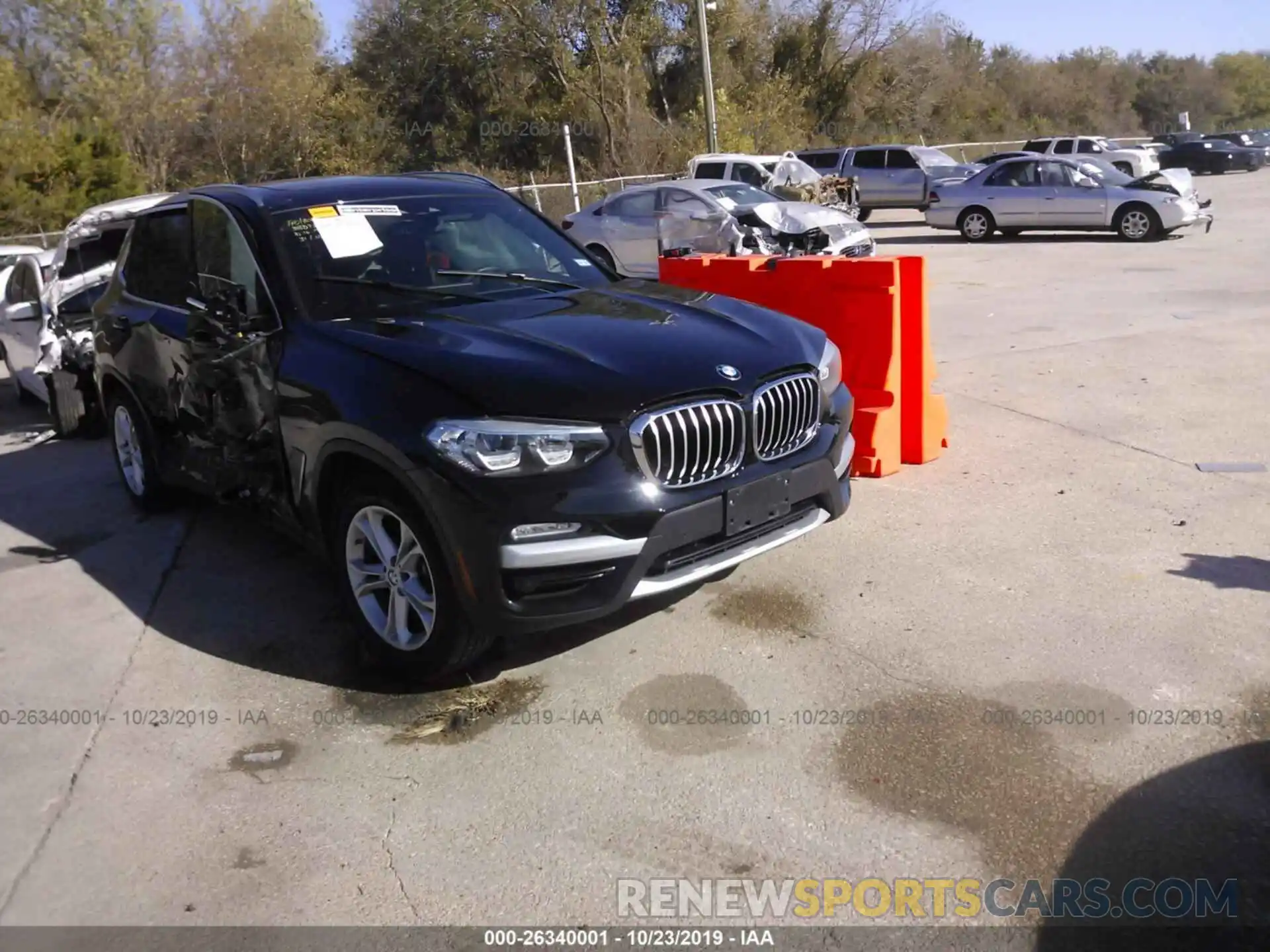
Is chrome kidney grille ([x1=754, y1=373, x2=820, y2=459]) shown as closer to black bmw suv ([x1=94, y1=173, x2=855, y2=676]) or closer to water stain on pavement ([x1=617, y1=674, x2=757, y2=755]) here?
black bmw suv ([x1=94, y1=173, x2=855, y2=676])

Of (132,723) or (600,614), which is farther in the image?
(132,723)

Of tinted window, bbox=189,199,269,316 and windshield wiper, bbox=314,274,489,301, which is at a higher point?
tinted window, bbox=189,199,269,316

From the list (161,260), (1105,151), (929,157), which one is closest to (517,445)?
(161,260)

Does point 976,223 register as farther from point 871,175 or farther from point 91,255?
point 91,255

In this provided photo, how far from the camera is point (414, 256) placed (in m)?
5.12


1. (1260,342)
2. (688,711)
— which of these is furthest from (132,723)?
(1260,342)

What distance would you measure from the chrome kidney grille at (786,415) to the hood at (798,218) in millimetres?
A: 12055

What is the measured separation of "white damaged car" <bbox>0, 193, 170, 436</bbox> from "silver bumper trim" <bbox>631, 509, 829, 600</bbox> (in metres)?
6.26

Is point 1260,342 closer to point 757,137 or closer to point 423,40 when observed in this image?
point 757,137

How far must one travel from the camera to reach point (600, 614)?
13.1 ft

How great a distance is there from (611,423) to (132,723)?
2.20 m

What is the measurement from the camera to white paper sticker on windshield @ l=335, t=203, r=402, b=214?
16.8 ft

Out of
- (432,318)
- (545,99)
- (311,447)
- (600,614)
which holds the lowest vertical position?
(600,614)

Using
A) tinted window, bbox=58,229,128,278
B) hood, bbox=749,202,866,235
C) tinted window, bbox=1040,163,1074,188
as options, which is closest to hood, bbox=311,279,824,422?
tinted window, bbox=58,229,128,278
